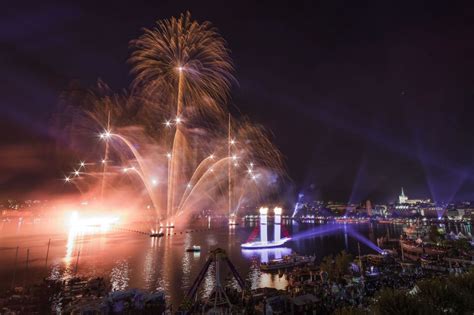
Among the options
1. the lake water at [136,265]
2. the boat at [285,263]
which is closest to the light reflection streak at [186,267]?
the lake water at [136,265]

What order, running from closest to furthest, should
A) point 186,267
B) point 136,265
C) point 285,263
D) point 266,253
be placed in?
point 186,267, point 136,265, point 285,263, point 266,253

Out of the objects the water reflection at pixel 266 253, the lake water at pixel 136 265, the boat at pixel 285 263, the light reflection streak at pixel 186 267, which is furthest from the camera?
the water reflection at pixel 266 253

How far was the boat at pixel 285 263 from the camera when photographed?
62219mm

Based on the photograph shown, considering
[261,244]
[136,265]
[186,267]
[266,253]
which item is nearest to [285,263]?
[186,267]

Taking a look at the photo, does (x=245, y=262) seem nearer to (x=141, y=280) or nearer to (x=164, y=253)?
(x=164, y=253)

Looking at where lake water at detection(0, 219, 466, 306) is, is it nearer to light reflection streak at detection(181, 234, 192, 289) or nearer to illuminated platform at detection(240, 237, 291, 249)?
light reflection streak at detection(181, 234, 192, 289)

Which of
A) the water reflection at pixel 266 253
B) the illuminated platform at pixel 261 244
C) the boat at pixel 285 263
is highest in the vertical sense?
the illuminated platform at pixel 261 244

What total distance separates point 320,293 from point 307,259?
3452 centimetres

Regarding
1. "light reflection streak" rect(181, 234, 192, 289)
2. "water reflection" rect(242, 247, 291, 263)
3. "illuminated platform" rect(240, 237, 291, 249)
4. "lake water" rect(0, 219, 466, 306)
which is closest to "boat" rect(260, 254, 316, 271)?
"lake water" rect(0, 219, 466, 306)

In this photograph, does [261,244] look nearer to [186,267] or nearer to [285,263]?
[285,263]

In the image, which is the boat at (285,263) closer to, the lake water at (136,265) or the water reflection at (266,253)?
the lake water at (136,265)

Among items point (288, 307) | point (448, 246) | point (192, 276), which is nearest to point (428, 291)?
point (288, 307)

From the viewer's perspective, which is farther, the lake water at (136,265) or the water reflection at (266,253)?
the water reflection at (266,253)

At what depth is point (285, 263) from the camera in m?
64.8
